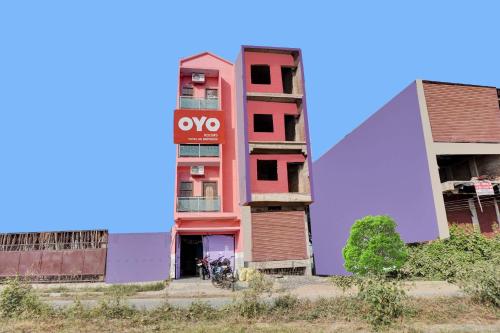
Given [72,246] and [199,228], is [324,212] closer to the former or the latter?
[199,228]

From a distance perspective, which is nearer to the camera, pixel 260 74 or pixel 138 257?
pixel 138 257

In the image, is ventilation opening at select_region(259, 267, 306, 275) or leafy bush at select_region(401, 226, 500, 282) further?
ventilation opening at select_region(259, 267, 306, 275)

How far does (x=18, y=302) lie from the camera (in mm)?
8742

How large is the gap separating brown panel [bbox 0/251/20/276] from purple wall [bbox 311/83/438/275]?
71.0 ft

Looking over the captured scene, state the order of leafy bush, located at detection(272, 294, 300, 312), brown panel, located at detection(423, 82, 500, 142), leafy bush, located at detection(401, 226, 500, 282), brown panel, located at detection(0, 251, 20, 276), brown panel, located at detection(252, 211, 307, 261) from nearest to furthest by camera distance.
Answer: leafy bush, located at detection(272, 294, 300, 312) → leafy bush, located at detection(401, 226, 500, 282) → brown panel, located at detection(423, 82, 500, 142) → brown panel, located at detection(252, 211, 307, 261) → brown panel, located at detection(0, 251, 20, 276)

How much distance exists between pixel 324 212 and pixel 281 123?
10.8 m

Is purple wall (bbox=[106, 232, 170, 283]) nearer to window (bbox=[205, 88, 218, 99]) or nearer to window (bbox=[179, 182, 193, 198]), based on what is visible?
window (bbox=[179, 182, 193, 198])

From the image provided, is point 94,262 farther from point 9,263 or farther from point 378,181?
point 378,181

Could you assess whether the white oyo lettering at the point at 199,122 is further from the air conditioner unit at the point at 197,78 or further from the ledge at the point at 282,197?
the ledge at the point at 282,197

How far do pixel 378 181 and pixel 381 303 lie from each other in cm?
1582

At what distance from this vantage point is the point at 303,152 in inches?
859

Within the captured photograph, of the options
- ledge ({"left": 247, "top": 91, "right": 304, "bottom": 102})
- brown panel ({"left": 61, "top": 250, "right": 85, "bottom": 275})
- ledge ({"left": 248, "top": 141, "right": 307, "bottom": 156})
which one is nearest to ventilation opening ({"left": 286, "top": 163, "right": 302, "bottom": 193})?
ledge ({"left": 248, "top": 141, "right": 307, "bottom": 156})

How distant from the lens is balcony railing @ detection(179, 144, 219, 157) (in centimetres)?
2306

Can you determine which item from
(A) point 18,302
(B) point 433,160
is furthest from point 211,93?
(A) point 18,302
